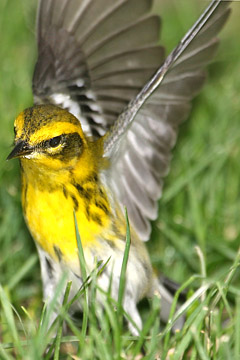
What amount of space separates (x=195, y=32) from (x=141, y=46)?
1649 mm

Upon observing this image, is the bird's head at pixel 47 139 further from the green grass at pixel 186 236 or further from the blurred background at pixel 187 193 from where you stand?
the blurred background at pixel 187 193

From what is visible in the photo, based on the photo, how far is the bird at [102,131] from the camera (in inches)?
168

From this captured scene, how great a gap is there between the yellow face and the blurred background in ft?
3.35

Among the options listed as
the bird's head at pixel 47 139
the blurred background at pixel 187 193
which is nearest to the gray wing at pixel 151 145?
the blurred background at pixel 187 193

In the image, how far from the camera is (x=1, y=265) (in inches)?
214

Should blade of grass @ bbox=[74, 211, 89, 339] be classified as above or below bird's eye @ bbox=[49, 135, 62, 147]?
below

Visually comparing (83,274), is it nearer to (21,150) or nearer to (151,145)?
(21,150)

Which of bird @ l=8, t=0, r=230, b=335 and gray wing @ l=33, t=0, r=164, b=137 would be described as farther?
→ gray wing @ l=33, t=0, r=164, b=137

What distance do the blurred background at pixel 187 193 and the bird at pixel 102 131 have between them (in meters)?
0.45

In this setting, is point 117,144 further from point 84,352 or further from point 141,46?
point 84,352

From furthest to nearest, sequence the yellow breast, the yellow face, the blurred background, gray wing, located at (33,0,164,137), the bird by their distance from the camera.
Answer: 1. the blurred background
2. gray wing, located at (33,0,164,137)
3. the yellow breast
4. the bird
5. the yellow face

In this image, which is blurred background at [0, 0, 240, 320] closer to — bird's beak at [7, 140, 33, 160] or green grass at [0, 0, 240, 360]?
green grass at [0, 0, 240, 360]

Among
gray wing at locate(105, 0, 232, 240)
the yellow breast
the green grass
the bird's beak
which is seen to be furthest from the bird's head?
the green grass

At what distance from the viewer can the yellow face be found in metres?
4.02
